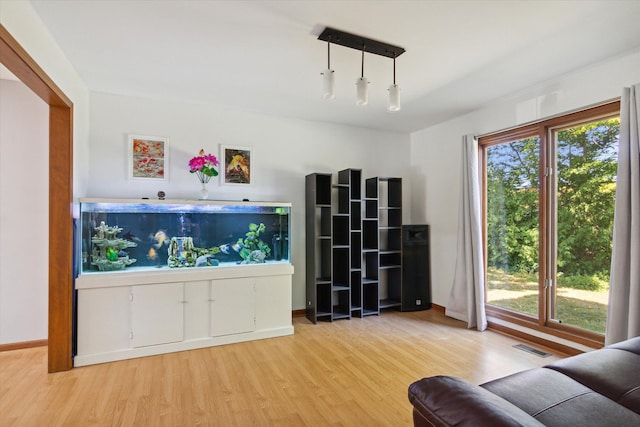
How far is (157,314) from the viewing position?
119 inches

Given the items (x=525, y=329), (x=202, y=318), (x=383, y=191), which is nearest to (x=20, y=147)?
(x=202, y=318)

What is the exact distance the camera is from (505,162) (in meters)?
3.71

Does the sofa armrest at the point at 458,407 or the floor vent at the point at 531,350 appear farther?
Answer: the floor vent at the point at 531,350

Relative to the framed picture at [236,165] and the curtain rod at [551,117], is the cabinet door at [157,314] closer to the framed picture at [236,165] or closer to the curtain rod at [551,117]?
the framed picture at [236,165]

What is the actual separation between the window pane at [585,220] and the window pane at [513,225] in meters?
0.24

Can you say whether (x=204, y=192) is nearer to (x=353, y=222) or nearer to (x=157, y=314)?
(x=157, y=314)

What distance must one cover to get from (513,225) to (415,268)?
1364mm

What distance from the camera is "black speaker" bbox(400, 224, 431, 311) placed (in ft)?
14.5

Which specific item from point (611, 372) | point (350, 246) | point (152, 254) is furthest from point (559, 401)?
point (152, 254)

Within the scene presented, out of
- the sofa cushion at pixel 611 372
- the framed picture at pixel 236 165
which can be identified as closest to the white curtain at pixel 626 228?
the sofa cushion at pixel 611 372

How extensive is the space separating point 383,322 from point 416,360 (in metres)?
1.08

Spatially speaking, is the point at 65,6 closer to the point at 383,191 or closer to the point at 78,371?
the point at 78,371

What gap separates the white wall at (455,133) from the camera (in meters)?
2.69

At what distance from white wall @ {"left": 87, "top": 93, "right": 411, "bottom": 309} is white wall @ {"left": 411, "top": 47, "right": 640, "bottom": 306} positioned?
1.52 ft
